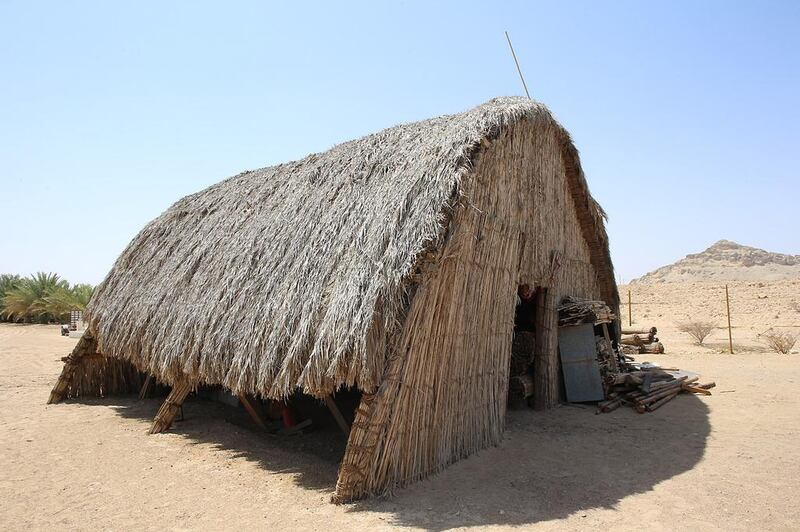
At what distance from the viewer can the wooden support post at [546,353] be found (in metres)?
7.92

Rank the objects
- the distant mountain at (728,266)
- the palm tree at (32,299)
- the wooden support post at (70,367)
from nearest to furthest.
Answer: the wooden support post at (70,367) < the palm tree at (32,299) < the distant mountain at (728,266)

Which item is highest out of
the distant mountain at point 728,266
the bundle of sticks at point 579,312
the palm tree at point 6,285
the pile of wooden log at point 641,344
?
the distant mountain at point 728,266

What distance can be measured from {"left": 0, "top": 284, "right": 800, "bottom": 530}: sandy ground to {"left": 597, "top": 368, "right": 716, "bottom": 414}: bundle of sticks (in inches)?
6.6

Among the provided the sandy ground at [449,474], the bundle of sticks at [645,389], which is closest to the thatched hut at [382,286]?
the sandy ground at [449,474]

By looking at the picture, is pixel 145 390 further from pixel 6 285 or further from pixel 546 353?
pixel 6 285

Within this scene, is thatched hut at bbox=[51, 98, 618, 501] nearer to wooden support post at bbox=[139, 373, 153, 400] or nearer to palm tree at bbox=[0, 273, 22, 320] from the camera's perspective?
wooden support post at bbox=[139, 373, 153, 400]

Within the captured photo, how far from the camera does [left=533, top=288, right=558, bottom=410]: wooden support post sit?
792 centimetres

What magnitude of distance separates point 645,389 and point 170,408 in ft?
22.2

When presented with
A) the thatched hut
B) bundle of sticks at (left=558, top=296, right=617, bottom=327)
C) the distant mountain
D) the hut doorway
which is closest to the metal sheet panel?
bundle of sticks at (left=558, top=296, right=617, bottom=327)

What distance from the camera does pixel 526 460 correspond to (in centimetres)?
558

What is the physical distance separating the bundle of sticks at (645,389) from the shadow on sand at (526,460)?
0.16 meters

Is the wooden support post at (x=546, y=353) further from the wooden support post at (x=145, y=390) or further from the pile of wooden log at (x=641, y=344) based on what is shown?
the wooden support post at (x=145, y=390)

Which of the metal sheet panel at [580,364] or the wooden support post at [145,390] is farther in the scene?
the wooden support post at [145,390]

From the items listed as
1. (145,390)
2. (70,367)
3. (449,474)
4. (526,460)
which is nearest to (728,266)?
(526,460)
